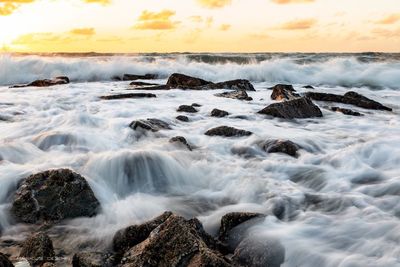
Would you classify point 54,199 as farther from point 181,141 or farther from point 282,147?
point 282,147

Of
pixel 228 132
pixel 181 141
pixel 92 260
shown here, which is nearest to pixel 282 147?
pixel 228 132

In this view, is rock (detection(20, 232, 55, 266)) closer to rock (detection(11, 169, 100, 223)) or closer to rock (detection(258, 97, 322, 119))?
rock (detection(11, 169, 100, 223))

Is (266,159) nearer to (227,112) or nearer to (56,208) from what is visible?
(56,208)

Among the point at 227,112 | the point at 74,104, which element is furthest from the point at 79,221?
the point at 74,104

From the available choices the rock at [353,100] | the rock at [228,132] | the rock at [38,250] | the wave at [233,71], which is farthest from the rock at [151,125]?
the wave at [233,71]

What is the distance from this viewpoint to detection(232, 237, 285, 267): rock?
342 cm

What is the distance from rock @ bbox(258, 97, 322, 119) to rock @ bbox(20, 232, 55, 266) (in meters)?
6.62

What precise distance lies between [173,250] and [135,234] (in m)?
0.67

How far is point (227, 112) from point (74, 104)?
4161mm

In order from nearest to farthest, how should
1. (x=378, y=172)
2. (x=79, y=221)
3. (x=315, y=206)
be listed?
(x=79, y=221)
(x=315, y=206)
(x=378, y=172)

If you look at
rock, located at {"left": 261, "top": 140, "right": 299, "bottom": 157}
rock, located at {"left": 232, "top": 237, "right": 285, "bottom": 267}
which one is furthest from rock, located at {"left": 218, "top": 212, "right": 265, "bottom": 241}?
rock, located at {"left": 261, "top": 140, "right": 299, "bottom": 157}

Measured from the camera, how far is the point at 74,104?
37.7 feet

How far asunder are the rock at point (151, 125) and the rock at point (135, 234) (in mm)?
3913

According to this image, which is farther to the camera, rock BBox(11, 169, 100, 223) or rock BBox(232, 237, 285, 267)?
rock BBox(11, 169, 100, 223)
